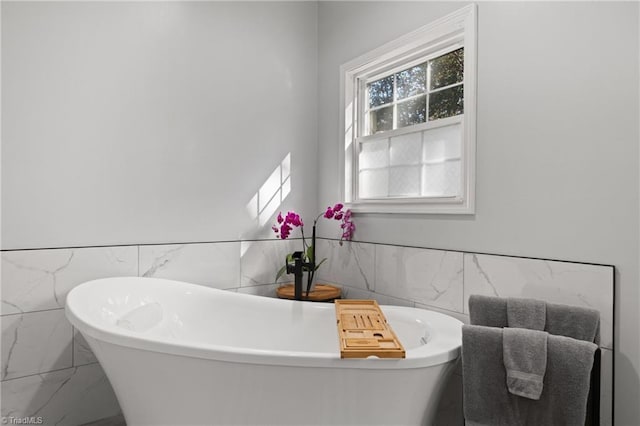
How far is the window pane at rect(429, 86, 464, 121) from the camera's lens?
2.15 metres

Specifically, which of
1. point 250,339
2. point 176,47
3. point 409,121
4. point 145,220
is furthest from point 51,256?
point 409,121

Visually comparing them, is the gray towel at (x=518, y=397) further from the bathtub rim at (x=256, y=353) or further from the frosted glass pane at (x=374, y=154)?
the frosted glass pane at (x=374, y=154)

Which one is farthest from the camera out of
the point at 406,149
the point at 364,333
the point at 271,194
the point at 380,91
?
the point at 271,194

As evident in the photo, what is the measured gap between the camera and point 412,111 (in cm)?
242

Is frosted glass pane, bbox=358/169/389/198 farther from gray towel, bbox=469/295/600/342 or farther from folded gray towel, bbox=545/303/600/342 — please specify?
folded gray towel, bbox=545/303/600/342

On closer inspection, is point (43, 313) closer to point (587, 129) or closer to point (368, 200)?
point (368, 200)

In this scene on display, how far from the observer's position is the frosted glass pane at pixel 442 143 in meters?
2.12

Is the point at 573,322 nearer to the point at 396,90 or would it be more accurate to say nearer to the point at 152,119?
the point at 396,90

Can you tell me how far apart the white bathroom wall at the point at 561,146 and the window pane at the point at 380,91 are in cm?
50

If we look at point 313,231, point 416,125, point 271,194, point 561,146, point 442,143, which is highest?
point 416,125

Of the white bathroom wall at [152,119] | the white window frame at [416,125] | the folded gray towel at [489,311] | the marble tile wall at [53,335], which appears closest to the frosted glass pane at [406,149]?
the white window frame at [416,125]

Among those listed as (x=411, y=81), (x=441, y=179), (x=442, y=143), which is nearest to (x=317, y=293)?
(x=441, y=179)

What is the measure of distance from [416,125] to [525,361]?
137cm

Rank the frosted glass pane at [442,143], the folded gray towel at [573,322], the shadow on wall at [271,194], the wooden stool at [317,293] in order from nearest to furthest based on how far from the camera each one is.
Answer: the folded gray towel at [573,322] → the frosted glass pane at [442,143] → the wooden stool at [317,293] → the shadow on wall at [271,194]
